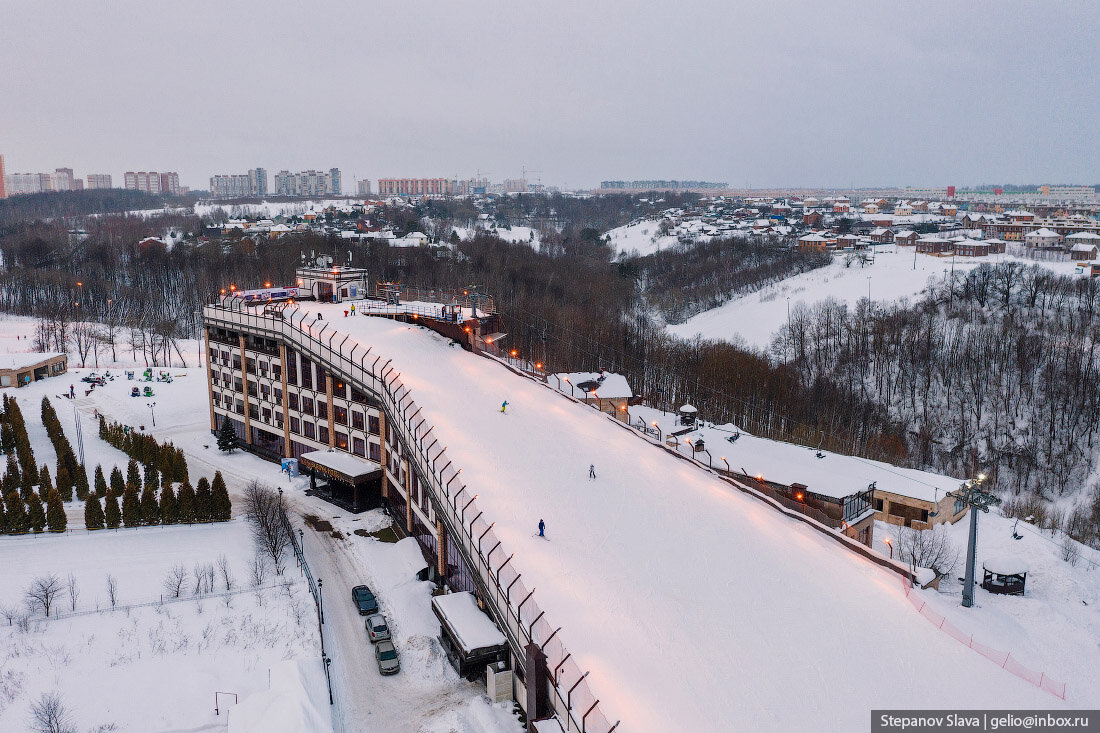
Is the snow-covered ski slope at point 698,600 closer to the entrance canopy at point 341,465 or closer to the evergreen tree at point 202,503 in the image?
the entrance canopy at point 341,465

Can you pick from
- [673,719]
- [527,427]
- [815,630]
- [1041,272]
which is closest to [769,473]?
[527,427]

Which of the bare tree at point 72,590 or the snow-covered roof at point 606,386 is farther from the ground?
the snow-covered roof at point 606,386

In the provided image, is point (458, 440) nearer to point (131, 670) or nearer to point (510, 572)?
point (510, 572)

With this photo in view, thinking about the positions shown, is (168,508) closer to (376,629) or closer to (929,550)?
(376,629)

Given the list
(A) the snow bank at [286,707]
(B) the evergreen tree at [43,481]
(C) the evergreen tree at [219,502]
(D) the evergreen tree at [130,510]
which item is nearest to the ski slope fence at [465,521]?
(A) the snow bank at [286,707]

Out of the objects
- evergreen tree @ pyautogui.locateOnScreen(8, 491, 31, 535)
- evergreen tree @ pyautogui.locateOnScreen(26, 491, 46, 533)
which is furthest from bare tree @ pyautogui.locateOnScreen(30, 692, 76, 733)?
evergreen tree @ pyautogui.locateOnScreen(8, 491, 31, 535)

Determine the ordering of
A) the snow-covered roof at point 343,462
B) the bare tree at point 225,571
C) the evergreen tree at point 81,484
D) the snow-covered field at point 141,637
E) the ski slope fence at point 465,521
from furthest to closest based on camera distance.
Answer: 1. the evergreen tree at point 81,484
2. the snow-covered roof at point 343,462
3. the bare tree at point 225,571
4. the snow-covered field at point 141,637
5. the ski slope fence at point 465,521
